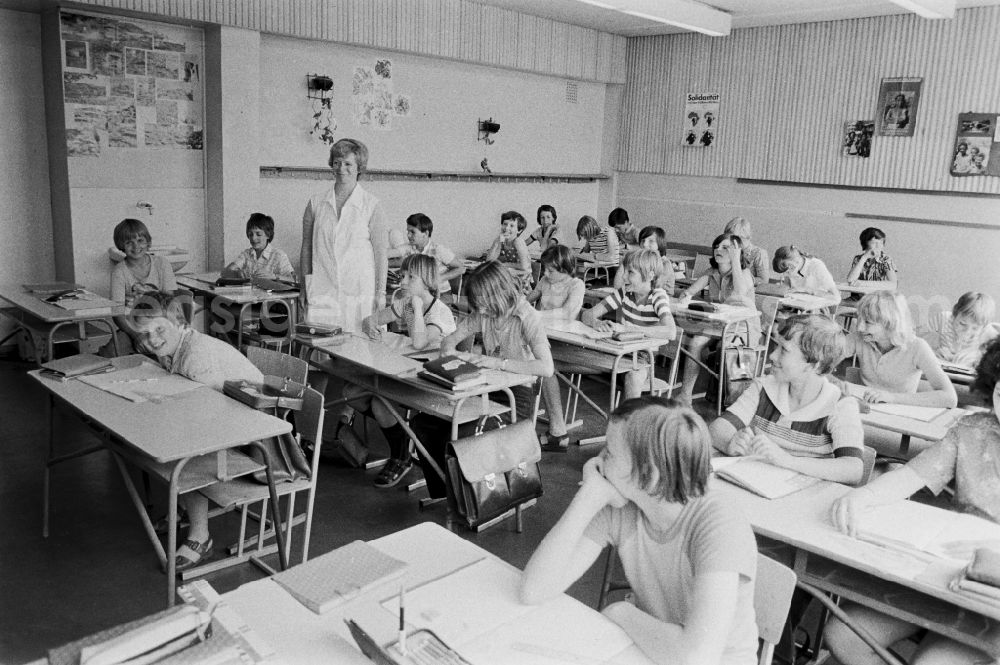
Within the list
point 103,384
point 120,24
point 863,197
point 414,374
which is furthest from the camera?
point 863,197

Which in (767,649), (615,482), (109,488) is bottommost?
(109,488)

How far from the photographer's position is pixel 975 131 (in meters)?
7.72

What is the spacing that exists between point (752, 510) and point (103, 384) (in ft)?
8.31

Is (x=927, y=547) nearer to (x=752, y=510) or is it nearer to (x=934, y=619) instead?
(x=934, y=619)

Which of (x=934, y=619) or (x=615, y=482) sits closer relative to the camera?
(x=615, y=482)

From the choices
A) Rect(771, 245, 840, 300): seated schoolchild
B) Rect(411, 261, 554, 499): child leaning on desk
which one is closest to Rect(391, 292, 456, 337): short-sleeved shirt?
Rect(411, 261, 554, 499): child leaning on desk

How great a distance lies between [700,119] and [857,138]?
1.91 metres

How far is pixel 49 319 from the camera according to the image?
15.9 feet

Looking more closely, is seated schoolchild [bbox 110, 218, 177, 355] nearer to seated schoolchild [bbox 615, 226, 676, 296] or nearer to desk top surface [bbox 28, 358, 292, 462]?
desk top surface [bbox 28, 358, 292, 462]

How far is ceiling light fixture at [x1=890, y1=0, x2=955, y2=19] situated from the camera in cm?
622

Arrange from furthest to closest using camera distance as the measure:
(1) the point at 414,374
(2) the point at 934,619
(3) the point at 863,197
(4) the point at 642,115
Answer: (4) the point at 642,115 → (3) the point at 863,197 → (1) the point at 414,374 → (2) the point at 934,619

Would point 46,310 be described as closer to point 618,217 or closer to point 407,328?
point 407,328

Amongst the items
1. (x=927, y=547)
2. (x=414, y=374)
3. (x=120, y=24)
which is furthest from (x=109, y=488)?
(x=120, y=24)

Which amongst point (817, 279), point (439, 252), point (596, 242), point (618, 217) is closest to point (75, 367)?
point (439, 252)
